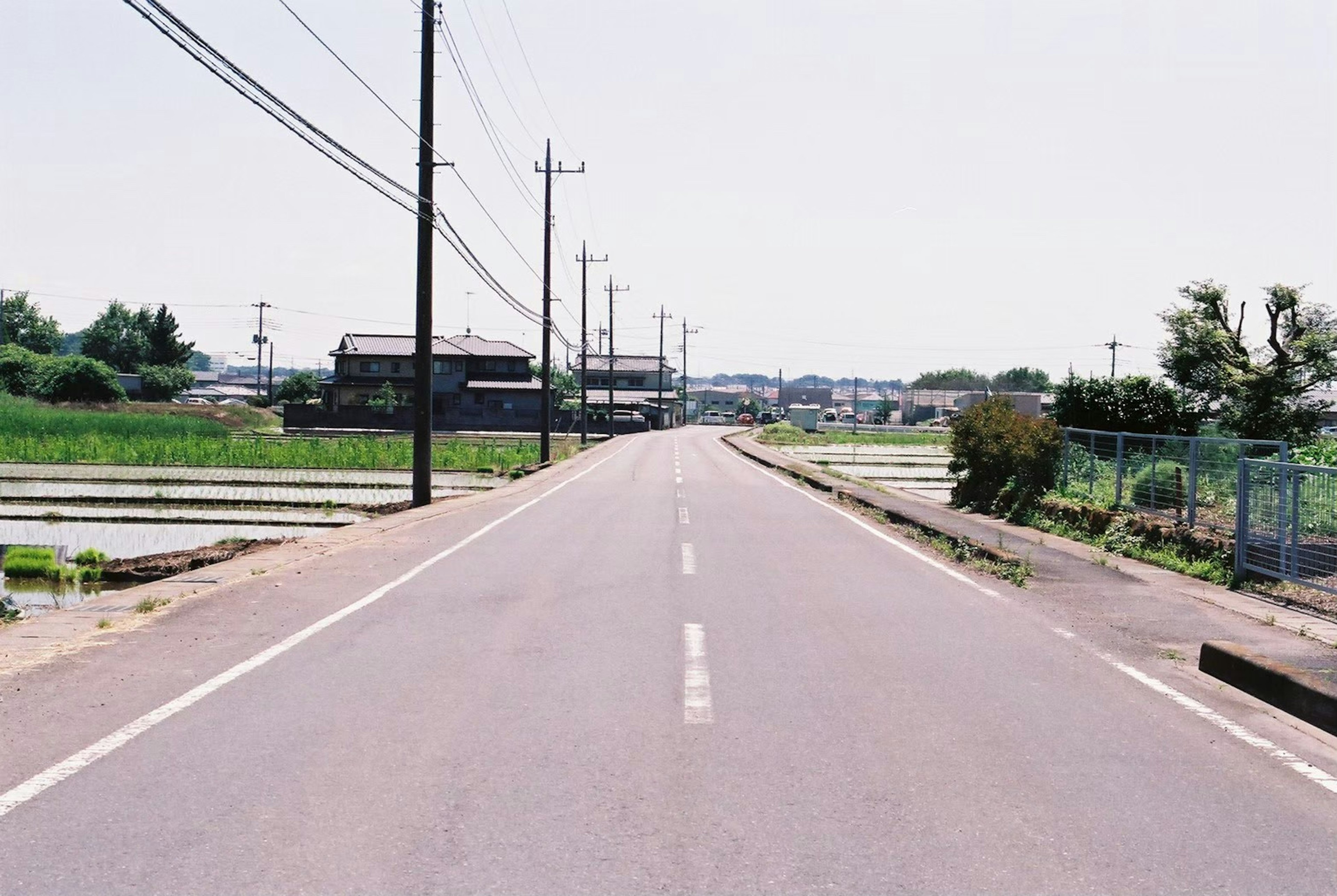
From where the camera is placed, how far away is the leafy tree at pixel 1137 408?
80.7 feet

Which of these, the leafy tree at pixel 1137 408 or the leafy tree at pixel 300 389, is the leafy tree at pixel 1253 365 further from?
the leafy tree at pixel 300 389

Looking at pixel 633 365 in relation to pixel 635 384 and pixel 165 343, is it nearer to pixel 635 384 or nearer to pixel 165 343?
pixel 635 384

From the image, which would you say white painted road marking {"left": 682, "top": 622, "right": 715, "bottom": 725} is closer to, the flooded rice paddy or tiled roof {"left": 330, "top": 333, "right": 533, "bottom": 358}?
the flooded rice paddy

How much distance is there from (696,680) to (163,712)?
3.25m

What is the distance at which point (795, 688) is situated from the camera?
6914 mm

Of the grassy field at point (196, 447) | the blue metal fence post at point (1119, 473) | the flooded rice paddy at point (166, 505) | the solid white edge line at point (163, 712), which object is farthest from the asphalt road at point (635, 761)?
the grassy field at point (196, 447)

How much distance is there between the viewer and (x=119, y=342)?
108m

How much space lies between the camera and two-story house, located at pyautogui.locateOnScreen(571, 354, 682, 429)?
11656 cm

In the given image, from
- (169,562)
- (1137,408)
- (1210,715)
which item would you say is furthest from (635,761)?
(1137,408)

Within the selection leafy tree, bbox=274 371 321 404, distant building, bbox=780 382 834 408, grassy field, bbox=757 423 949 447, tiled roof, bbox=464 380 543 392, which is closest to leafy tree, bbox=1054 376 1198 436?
grassy field, bbox=757 423 949 447

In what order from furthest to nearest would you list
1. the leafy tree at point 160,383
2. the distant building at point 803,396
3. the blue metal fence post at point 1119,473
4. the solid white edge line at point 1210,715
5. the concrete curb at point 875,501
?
the distant building at point 803,396
the leafy tree at point 160,383
the blue metal fence post at point 1119,473
the concrete curb at point 875,501
the solid white edge line at point 1210,715

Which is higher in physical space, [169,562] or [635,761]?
[635,761]

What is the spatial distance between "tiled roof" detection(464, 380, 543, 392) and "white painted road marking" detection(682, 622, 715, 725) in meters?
76.8

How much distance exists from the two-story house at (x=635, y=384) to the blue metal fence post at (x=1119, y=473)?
94081mm
